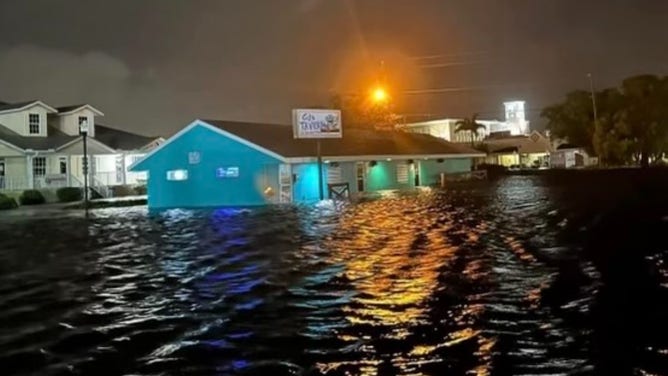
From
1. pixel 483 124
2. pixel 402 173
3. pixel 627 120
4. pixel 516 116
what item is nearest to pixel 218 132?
pixel 402 173

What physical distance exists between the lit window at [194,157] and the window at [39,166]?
49.9ft

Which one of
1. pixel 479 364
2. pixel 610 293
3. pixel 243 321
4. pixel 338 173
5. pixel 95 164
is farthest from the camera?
pixel 95 164

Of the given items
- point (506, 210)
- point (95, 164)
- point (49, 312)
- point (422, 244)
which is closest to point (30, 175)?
point (95, 164)

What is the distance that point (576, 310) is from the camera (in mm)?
9492

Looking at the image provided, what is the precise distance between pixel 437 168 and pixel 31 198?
3021cm

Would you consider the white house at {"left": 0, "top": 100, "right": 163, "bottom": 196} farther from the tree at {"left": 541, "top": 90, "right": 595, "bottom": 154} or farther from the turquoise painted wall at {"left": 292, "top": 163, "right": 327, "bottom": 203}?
the tree at {"left": 541, "top": 90, "right": 595, "bottom": 154}

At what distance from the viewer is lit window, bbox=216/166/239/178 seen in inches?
1687

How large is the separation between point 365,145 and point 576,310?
4337 centimetres

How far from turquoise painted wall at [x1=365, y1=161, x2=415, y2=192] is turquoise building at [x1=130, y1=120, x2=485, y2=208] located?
0.14 m

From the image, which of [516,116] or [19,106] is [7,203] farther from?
[516,116]

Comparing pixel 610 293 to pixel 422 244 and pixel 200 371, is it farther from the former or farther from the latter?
pixel 422 244

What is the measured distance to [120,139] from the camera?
65.1m

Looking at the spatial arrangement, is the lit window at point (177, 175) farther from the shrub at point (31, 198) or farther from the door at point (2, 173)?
the door at point (2, 173)

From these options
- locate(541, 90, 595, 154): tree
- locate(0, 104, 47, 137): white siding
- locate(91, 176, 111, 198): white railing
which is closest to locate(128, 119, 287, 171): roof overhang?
locate(91, 176, 111, 198): white railing
